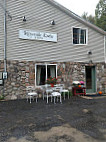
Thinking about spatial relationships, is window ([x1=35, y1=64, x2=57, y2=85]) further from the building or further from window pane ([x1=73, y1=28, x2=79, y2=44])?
window pane ([x1=73, y1=28, x2=79, y2=44])

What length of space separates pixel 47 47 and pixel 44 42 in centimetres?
36

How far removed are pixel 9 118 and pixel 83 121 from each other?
2.36 meters

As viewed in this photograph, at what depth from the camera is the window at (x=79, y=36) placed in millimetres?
9047

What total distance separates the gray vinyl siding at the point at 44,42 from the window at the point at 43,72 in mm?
490

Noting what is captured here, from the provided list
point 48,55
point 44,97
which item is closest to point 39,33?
point 48,55

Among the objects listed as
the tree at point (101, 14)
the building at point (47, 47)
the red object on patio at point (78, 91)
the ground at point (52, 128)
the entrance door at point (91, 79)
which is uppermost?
the tree at point (101, 14)

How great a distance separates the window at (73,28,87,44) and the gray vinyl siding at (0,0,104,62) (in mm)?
300

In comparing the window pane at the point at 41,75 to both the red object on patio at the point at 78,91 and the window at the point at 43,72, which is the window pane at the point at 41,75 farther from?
the red object on patio at the point at 78,91

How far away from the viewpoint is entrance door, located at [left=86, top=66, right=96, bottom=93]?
9.38 m

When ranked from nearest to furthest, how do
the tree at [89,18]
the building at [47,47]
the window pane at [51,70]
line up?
1. the building at [47,47]
2. the window pane at [51,70]
3. the tree at [89,18]

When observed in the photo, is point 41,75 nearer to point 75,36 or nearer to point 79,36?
point 75,36

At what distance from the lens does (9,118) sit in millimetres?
4180

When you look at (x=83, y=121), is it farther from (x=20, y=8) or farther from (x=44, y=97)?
(x=20, y=8)

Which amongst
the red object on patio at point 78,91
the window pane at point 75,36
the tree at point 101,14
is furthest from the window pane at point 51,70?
the tree at point 101,14
